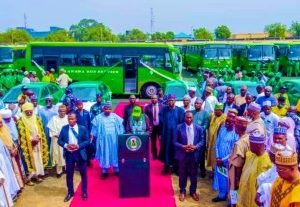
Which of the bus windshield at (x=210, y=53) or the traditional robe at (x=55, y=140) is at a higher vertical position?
the bus windshield at (x=210, y=53)

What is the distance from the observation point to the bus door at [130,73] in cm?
2192

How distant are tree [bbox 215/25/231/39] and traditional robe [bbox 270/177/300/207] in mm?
81859

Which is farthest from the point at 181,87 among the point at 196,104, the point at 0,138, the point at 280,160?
the point at 280,160

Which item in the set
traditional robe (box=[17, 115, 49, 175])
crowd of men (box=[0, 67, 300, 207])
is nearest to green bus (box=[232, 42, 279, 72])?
crowd of men (box=[0, 67, 300, 207])

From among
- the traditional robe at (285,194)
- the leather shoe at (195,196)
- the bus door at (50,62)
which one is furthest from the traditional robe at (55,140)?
the bus door at (50,62)

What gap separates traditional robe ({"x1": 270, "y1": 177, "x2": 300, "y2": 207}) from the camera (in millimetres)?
3586

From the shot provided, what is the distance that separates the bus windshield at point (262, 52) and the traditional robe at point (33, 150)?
2441cm

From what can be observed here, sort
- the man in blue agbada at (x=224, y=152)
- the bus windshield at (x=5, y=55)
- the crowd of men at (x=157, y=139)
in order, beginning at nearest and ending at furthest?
the crowd of men at (x=157, y=139) → the man in blue agbada at (x=224, y=152) → the bus windshield at (x=5, y=55)

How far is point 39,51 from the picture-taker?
22281 mm

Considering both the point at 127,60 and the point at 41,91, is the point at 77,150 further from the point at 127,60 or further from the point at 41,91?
the point at 127,60

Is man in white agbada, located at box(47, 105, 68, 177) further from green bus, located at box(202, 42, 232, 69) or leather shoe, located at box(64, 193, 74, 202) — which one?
green bus, located at box(202, 42, 232, 69)

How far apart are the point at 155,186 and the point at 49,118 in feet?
9.43

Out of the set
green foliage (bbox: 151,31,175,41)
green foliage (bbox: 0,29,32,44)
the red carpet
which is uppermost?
green foliage (bbox: 151,31,175,41)

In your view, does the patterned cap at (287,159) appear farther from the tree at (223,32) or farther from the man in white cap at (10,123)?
the tree at (223,32)
